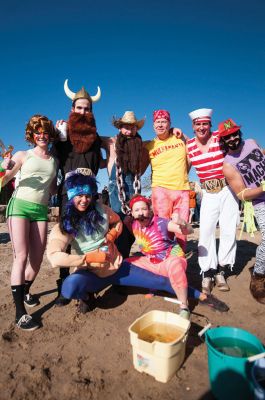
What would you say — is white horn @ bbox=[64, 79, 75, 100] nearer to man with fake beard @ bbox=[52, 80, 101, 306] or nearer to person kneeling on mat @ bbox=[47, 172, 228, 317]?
A: man with fake beard @ bbox=[52, 80, 101, 306]

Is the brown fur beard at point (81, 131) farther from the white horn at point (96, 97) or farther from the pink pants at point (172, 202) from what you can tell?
the pink pants at point (172, 202)

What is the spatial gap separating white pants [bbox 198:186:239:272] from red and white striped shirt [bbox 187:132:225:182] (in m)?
0.24

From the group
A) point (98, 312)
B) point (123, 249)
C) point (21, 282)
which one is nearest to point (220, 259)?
point (123, 249)

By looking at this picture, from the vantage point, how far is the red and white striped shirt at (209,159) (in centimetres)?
377

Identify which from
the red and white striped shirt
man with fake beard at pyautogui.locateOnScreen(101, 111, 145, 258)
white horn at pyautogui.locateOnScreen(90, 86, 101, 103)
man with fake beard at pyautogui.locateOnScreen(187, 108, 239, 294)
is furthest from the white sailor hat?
white horn at pyautogui.locateOnScreen(90, 86, 101, 103)

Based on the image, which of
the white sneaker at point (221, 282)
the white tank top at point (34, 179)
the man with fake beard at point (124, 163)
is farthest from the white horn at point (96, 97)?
the white sneaker at point (221, 282)

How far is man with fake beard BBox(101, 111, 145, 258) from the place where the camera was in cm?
374

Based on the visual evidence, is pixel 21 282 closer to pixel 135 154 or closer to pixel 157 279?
pixel 157 279

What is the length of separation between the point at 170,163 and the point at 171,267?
145 cm

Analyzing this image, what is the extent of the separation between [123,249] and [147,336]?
5.15 feet

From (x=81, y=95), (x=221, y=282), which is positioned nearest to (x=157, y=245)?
(x=221, y=282)

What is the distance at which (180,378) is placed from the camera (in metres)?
2.29

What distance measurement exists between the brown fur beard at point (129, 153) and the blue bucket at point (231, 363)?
2212mm

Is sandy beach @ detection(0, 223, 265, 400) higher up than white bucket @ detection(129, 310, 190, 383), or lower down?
lower down
